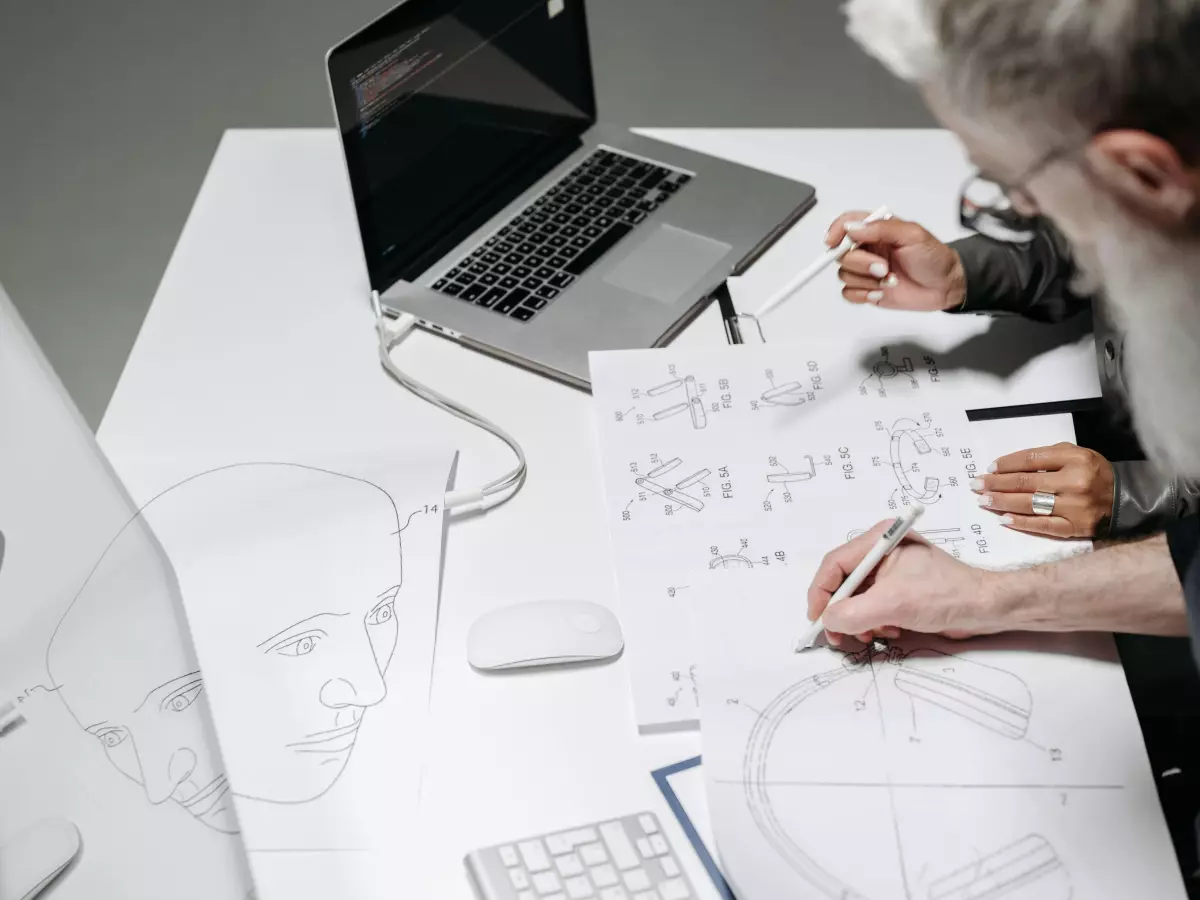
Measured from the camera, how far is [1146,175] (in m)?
0.65

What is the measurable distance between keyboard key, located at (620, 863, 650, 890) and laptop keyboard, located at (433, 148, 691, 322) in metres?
0.59

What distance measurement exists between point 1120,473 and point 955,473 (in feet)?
0.43

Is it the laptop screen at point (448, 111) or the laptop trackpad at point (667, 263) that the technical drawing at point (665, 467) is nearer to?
the laptop trackpad at point (667, 263)

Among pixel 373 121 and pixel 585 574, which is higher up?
pixel 373 121

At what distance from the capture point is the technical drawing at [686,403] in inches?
40.8

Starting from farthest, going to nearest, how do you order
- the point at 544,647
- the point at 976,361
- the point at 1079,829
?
the point at 976,361 < the point at 544,647 < the point at 1079,829

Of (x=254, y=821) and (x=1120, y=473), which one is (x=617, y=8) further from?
(x=254, y=821)

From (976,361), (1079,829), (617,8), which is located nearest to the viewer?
(1079,829)

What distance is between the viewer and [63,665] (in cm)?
82

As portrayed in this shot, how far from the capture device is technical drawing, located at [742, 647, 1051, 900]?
2.37 feet

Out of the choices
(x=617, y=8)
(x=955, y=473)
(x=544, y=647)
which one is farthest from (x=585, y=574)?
(x=617, y=8)

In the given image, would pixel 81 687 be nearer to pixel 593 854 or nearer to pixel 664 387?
pixel 593 854

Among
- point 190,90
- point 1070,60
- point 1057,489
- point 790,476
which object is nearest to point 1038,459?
point 1057,489

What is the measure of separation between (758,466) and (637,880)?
15.3 inches
